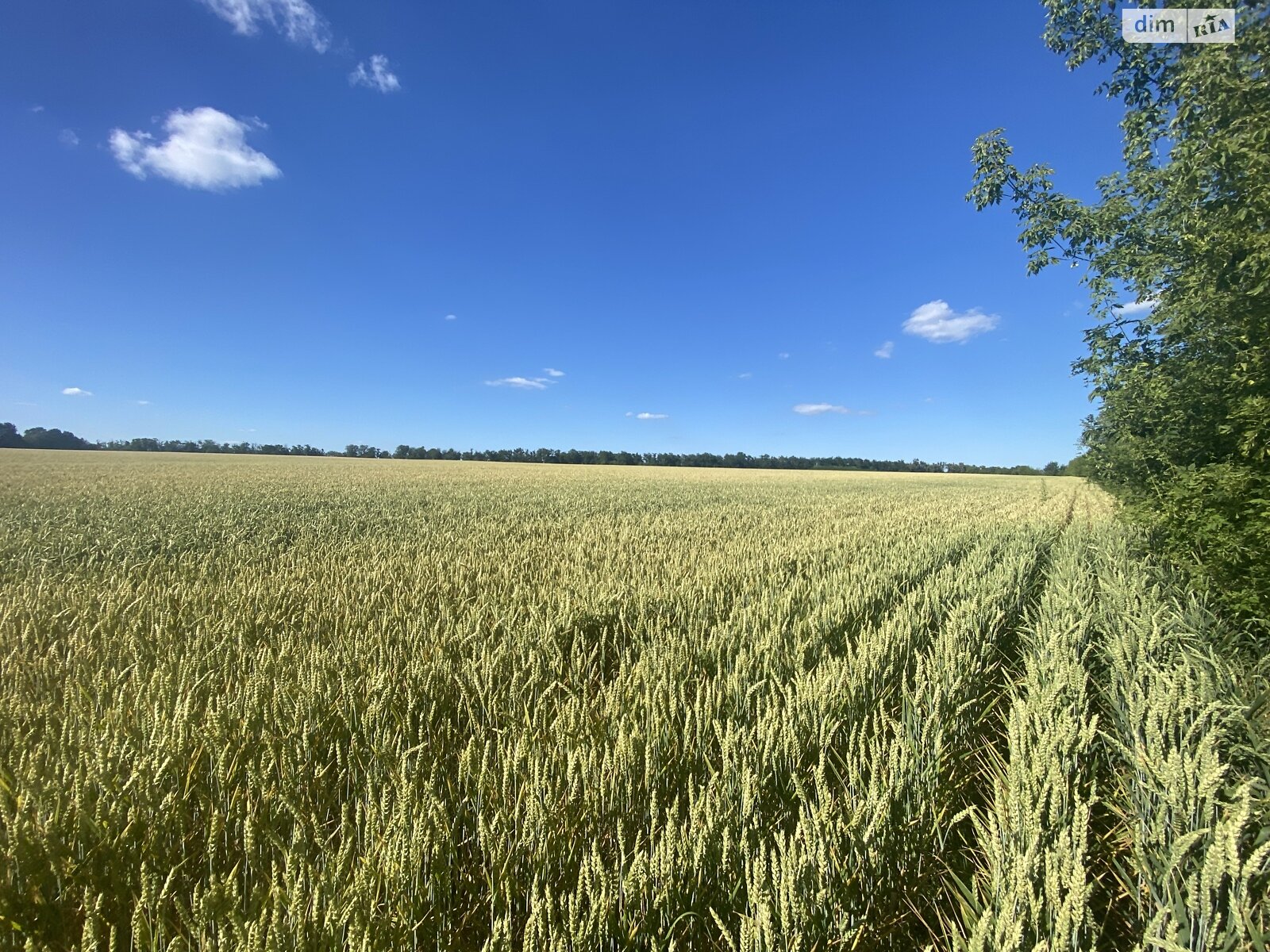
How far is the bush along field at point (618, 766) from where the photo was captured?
1.38 m

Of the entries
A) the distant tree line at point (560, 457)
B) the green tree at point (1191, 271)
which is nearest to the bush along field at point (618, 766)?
the green tree at point (1191, 271)

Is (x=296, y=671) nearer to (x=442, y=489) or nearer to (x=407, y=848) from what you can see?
(x=407, y=848)

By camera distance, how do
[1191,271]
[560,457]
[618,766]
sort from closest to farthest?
1. [618,766]
2. [1191,271]
3. [560,457]

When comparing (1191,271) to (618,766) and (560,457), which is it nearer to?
(618,766)

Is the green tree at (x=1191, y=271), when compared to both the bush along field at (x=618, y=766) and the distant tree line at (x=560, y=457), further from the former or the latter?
the distant tree line at (x=560, y=457)

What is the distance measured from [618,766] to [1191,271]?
7.92 meters

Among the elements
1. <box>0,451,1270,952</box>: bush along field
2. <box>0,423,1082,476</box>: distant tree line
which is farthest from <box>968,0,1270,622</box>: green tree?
<box>0,423,1082,476</box>: distant tree line

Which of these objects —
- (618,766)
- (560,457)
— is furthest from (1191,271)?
(560,457)

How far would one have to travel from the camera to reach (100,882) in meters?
1.54

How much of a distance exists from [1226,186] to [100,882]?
32.0 ft

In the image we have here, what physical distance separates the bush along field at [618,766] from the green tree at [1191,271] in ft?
3.28

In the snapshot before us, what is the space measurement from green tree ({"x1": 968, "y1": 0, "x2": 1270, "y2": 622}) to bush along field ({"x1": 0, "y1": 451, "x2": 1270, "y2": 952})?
1.00 meters

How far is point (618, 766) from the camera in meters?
1.94

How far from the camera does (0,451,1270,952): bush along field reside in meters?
1.38
